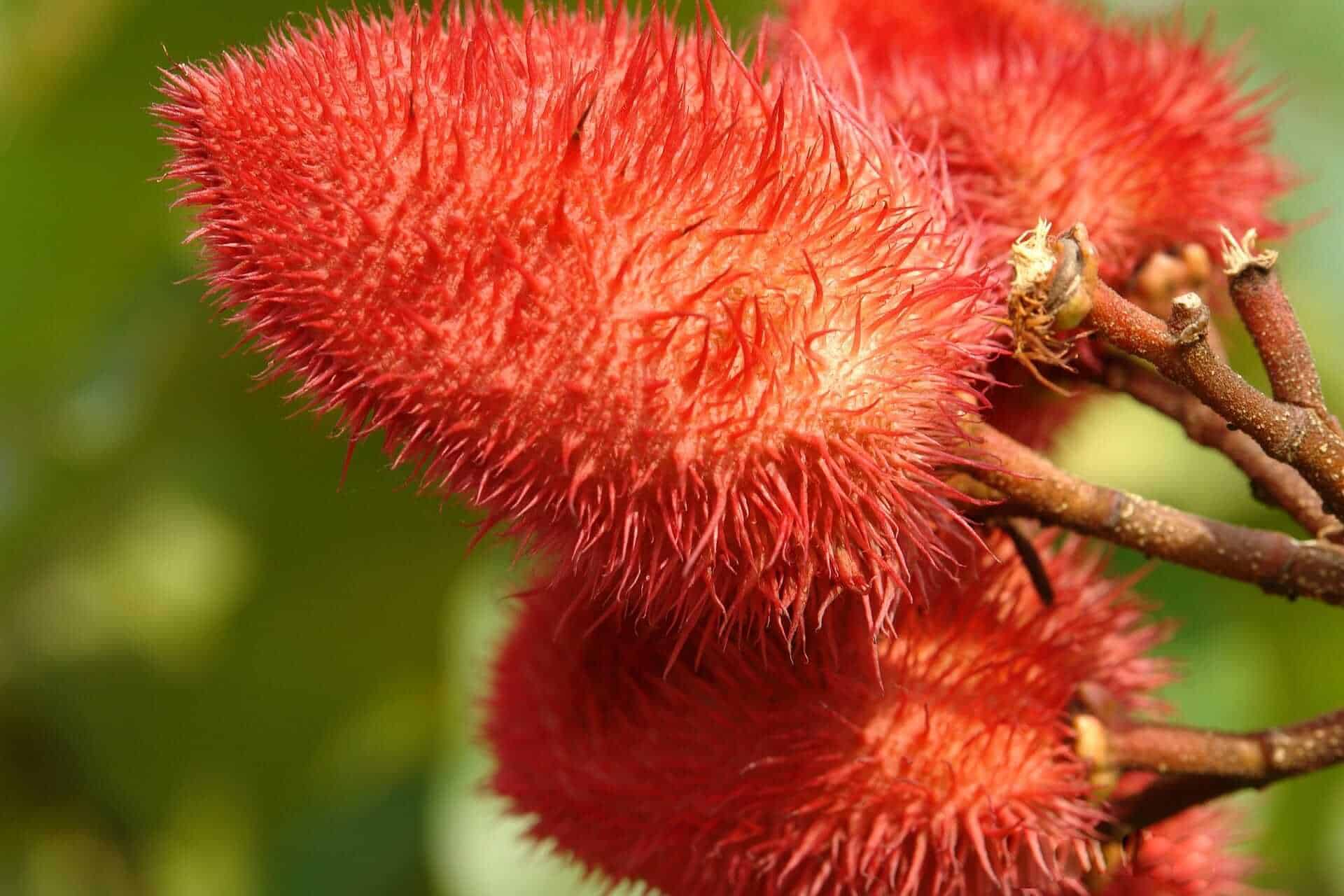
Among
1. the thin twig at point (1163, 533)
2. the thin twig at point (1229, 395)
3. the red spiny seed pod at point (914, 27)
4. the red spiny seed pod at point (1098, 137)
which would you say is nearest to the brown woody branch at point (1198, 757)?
the thin twig at point (1163, 533)

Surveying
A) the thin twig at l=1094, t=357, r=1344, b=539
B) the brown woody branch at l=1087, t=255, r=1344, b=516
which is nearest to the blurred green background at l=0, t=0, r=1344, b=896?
the thin twig at l=1094, t=357, r=1344, b=539

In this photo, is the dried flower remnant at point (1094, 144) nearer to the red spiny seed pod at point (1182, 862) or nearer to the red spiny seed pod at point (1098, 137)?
the red spiny seed pod at point (1098, 137)

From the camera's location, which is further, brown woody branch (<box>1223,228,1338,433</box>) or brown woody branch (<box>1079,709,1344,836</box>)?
brown woody branch (<box>1079,709,1344,836</box>)

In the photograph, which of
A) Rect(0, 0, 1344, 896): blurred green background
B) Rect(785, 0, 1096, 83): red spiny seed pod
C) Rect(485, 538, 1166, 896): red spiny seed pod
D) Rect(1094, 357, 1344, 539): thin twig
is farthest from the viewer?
Rect(0, 0, 1344, 896): blurred green background

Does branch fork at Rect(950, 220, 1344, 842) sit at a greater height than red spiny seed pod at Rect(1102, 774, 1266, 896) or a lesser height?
greater

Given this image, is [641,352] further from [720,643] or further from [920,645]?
[920,645]

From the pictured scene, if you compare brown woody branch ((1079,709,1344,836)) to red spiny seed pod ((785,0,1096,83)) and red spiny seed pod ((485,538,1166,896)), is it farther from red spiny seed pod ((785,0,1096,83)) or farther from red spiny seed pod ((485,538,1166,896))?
red spiny seed pod ((785,0,1096,83))

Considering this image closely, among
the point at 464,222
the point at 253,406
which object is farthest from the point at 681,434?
the point at 253,406
